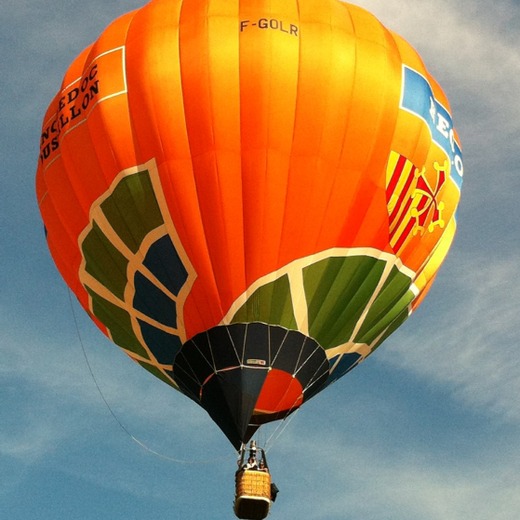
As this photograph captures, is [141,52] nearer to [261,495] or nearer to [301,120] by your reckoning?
[301,120]

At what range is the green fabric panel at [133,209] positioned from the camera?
17469 mm

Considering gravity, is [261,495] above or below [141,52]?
below

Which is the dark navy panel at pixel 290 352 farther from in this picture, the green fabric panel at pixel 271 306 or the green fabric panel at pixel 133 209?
the green fabric panel at pixel 133 209

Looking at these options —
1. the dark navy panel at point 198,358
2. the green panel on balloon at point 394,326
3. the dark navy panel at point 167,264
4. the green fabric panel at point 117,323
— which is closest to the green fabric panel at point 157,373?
the green fabric panel at point 117,323

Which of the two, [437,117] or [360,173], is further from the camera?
[437,117]

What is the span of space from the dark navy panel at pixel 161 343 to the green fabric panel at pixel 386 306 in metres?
2.75

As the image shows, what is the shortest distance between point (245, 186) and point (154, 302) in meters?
2.14

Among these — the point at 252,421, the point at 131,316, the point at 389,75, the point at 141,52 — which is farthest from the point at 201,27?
the point at 252,421

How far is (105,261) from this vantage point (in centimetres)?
1814

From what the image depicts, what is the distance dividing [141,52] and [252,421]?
18.0ft

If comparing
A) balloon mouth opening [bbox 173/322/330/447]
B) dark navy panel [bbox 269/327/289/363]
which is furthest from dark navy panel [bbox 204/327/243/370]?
dark navy panel [bbox 269/327/289/363]

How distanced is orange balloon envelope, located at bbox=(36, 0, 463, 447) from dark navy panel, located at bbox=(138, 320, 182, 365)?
5 centimetres

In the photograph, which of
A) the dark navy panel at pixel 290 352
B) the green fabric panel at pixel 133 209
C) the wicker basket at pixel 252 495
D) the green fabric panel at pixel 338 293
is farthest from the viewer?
the green fabric panel at pixel 338 293

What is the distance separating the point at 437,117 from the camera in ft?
62.1
